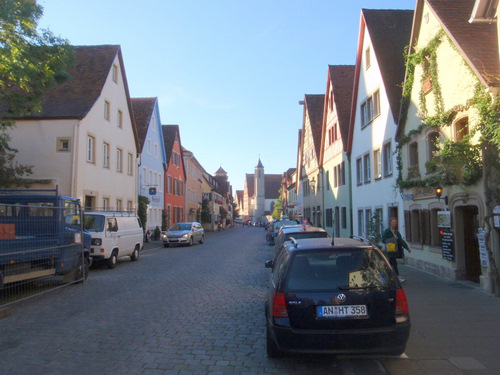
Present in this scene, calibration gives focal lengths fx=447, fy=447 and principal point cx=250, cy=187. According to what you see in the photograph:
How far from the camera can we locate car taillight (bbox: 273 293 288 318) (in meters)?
4.88

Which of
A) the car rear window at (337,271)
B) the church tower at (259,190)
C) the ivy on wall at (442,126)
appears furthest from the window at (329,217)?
the church tower at (259,190)

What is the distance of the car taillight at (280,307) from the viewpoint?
4.88 meters

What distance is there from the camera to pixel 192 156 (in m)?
51.4

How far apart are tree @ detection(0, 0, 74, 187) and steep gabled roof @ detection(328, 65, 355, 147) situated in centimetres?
1694

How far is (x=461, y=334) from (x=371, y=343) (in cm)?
239

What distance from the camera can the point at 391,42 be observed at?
778 inches

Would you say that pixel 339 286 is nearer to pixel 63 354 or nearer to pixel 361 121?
pixel 63 354

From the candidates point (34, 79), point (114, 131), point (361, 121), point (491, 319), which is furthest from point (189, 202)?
point (491, 319)

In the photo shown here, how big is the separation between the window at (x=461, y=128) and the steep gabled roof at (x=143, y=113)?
2519 cm

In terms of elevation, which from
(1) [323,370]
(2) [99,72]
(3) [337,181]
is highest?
(2) [99,72]

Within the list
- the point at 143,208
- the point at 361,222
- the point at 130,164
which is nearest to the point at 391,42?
the point at 361,222

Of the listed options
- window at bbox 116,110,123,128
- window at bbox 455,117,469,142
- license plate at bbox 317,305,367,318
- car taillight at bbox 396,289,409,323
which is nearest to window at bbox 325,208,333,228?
window at bbox 116,110,123,128

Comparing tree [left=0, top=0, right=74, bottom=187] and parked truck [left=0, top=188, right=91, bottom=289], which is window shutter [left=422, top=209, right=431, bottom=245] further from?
tree [left=0, top=0, right=74, bottom=187]

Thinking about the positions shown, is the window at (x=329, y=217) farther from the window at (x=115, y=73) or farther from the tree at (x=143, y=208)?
the window at (x=115, y=73)
